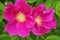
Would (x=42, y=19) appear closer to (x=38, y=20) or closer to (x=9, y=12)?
(x=38, y=20)

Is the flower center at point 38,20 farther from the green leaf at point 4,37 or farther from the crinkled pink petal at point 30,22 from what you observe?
the green leaf at point 4,37

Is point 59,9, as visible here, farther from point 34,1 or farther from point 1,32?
point 1,32

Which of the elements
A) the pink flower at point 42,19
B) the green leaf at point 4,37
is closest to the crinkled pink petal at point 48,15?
the pink flower at point 42,19

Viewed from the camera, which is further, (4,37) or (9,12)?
(4,37)

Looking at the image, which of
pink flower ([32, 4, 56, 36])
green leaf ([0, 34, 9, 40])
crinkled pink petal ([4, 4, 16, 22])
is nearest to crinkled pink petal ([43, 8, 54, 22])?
pink flower ([32, 4, 56, 36])

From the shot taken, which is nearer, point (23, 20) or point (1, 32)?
point (23, 20)

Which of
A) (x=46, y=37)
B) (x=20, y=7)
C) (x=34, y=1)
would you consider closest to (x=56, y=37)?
(x=46, y=37)

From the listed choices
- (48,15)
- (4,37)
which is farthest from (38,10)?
(4,37)
